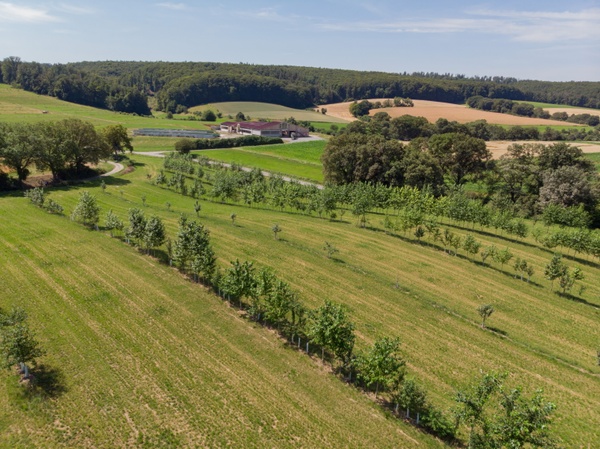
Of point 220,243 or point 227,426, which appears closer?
point 227,426

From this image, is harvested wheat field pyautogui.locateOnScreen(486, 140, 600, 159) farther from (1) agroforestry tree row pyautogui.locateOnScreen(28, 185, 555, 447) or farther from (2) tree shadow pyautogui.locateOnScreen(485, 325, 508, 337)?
(1) agroforestry tree row pyautogui.locateOnScreen(28, 185, 555, 447)

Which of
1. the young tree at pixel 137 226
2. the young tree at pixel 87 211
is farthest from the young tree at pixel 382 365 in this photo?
the young tree at pixel 87 211

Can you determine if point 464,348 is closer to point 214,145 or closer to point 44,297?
point 44,297

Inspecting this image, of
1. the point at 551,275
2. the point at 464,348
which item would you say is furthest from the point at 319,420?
the point at 551,275

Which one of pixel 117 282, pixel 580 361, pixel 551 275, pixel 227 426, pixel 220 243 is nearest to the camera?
pixel 227 426

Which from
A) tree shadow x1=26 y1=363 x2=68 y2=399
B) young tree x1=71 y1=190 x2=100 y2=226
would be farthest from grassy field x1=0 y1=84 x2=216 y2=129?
tree shadow x1=26 y1=363 x2=68 y2=399

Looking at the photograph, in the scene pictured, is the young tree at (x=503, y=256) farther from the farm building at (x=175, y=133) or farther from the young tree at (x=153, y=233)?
the farm building at (x=175, y=133)

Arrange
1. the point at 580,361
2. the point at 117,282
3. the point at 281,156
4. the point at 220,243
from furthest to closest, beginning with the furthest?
1. the point at 281,156
2. the point at 220,243
3. the point at 117,282
4. the point at 580,361

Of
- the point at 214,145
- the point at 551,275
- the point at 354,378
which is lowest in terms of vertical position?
the point at 354,378
